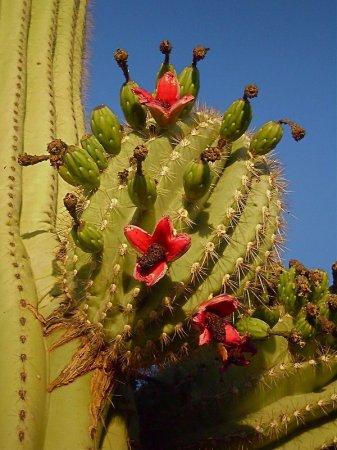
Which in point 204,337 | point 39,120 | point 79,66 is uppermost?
point 79,66

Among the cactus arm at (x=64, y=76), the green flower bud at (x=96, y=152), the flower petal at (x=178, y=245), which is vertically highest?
the cactus arm at (x=64, y=76)

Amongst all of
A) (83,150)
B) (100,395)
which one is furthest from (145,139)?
(100,395)

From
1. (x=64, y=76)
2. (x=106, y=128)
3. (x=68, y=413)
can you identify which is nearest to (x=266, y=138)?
(x=106, y=128)

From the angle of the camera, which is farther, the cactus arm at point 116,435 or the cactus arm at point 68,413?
the cactus arm at point 116,435

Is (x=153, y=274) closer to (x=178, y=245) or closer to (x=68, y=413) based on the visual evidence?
(x=178, y=245)

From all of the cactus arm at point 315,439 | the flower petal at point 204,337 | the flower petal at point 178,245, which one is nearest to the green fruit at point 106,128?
the flower petal at point 178,245

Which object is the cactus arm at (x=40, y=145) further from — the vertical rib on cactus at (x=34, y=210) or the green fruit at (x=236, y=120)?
the green fruit at (x=236, y=120)

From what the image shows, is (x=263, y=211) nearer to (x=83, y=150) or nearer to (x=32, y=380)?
(x=83, y=150)
